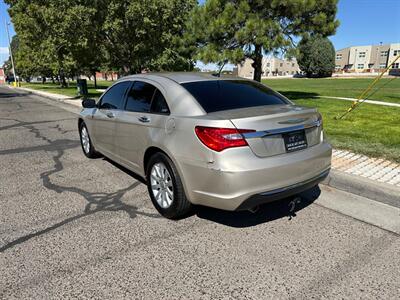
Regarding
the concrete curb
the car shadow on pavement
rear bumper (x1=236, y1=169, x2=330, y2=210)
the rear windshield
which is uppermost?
the rear windshield

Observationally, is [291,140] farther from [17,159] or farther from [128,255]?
[17,159]

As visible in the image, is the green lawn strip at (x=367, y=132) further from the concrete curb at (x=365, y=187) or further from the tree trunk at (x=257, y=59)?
the tree trunk at (x=257, y=59)

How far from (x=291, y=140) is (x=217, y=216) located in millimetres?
1198

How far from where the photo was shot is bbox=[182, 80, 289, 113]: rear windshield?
3.32m

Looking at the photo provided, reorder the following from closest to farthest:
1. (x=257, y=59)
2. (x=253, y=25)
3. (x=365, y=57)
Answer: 1. (x=253, y=25)
2. (x=257, y=59)
3. (x=365, y=57)

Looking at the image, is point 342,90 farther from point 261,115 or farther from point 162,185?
point 162,185

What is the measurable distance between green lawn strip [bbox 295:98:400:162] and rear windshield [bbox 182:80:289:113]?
263cm

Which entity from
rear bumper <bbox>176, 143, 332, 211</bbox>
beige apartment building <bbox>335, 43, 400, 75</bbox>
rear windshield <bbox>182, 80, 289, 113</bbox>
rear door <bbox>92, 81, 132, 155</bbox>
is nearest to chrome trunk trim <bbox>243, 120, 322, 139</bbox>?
rear bumper <bbox>176, 143, 332, 211</bbox>

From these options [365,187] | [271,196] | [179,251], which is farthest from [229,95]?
[365,187]

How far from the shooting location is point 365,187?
4.09 metres

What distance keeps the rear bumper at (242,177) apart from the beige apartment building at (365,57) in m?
109

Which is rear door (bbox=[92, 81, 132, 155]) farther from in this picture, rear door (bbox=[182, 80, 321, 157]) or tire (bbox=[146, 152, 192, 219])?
rear door (bbox=[182, 80, 321, 157])

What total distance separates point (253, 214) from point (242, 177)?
3.22 feet

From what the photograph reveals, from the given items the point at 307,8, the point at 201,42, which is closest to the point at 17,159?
the point at 201,42
